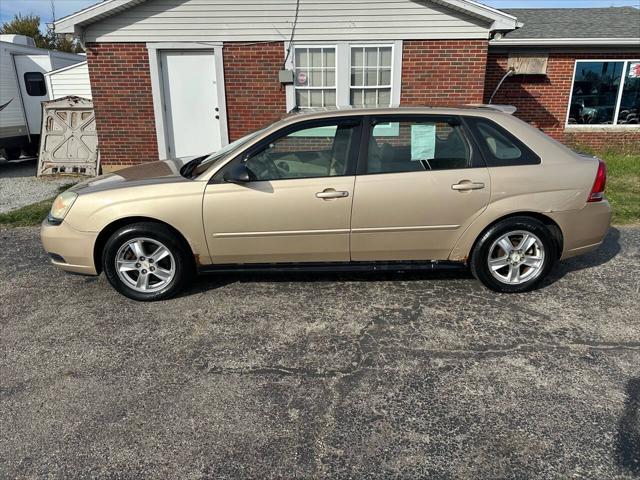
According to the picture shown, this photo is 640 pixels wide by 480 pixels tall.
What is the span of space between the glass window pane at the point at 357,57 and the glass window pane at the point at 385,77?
425 mm

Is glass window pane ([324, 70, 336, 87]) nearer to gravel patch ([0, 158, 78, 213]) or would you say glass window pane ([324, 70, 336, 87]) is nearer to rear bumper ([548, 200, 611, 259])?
gravel patch ([0, 158, 78, 213])

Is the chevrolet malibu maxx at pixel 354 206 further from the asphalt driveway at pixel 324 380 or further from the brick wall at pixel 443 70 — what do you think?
the brick wall at pixel 443 70

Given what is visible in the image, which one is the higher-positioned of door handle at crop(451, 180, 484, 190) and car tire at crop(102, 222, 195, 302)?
door handle at crop(451, 180, 484, 190)

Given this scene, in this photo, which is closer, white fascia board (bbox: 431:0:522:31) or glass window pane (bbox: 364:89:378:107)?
white fascia board (bbox: 431:0:522:31)

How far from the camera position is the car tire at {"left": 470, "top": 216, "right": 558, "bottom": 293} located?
3914mm

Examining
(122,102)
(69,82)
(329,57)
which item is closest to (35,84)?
(69,82)

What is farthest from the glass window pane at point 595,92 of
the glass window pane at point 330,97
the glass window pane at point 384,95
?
the glass window pane at point 330,97

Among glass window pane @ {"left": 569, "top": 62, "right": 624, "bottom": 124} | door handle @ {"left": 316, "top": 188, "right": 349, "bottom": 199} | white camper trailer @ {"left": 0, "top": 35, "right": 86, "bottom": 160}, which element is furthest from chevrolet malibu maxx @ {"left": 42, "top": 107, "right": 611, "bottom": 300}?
white camper trailer @ {"left": 0, "top": 35, "right": 86, "bottom": 160}

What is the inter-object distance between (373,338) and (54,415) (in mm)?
2053

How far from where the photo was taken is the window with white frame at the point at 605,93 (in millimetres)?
10641

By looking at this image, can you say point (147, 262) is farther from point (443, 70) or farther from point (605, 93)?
point (605, 93)

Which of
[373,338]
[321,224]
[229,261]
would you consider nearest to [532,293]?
[373,338]

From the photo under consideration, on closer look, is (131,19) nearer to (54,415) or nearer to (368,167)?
(368,167)

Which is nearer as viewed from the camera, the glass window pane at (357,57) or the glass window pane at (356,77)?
Result: the glass window pane at (357,57)
